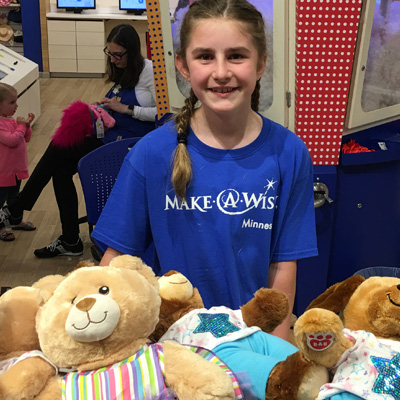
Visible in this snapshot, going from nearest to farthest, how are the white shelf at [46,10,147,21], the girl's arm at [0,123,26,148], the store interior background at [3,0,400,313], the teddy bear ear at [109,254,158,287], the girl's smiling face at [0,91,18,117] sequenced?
the teddy bear ear at [109,254,158,287]
the store interior background at [3,0,400,313]
the girl's arm at [0,123,26,148]
the girl's smiling face at [0,91,18,117]
the white shelf at [46,10,147,21]

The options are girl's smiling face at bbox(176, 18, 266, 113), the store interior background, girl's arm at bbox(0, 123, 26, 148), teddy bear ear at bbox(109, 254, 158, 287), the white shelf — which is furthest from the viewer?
the white shelf

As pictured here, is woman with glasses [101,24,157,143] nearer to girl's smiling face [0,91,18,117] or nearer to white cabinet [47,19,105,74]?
girl's smiling face [0,91,18,117]

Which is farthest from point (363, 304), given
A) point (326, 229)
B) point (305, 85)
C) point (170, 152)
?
point (326, 229)

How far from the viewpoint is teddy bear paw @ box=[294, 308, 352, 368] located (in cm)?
81

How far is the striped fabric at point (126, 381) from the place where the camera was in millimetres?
819

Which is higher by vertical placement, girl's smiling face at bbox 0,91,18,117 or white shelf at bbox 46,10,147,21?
Answer: white shelf at bbox 46,10,147,21

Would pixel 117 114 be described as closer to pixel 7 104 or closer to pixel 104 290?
pixel 7 104

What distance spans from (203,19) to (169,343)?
27.3 inches

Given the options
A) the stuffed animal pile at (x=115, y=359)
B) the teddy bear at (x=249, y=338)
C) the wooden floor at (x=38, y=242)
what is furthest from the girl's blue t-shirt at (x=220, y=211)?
the wooden floor at (x=38, y=242)

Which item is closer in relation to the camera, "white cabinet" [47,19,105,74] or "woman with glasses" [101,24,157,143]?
"woman with glasses" [101,24,157,143]

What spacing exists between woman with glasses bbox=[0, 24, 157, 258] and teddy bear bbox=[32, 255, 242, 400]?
2.93 metres

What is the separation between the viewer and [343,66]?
242 cm

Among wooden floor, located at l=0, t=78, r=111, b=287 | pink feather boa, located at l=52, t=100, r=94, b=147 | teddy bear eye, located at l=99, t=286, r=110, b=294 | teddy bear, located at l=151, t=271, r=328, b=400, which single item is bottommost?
wooden floor, located at l=0, t=78, r=111, b=287

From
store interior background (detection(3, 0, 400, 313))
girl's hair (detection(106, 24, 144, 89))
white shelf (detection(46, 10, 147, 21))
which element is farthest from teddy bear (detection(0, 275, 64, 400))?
white shelf (detection(46, 10, 147, 21))
